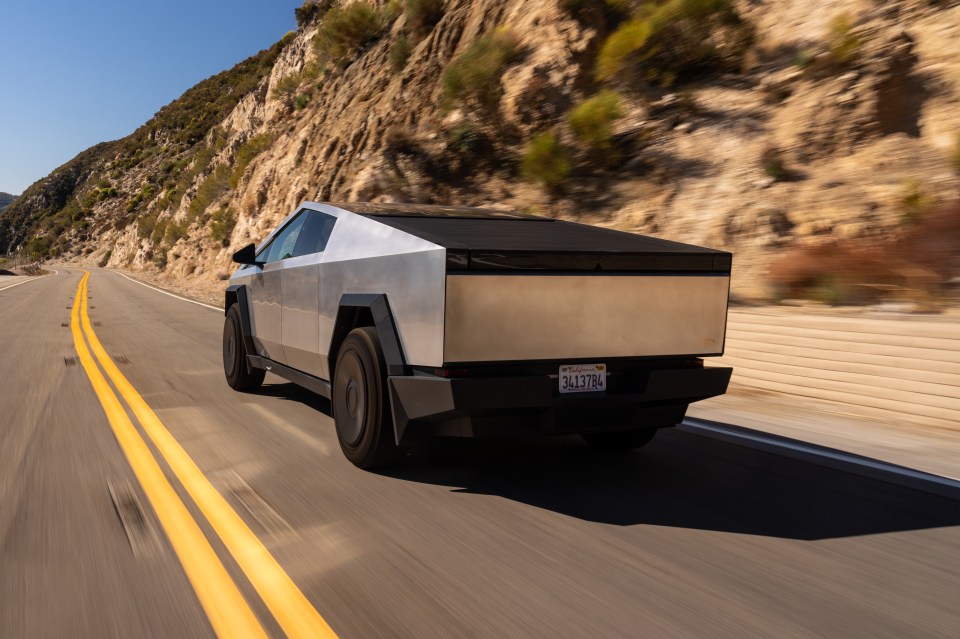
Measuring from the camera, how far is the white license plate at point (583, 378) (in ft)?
13.7

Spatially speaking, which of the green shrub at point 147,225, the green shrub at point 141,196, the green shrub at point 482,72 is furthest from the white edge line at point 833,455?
the green shrub at point 141,196

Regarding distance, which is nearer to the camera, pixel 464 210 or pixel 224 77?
pixel 464 210

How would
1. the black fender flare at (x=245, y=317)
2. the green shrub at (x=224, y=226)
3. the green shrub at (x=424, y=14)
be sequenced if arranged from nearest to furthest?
the black fender flare at (x=245, y=317), the green shrub at (x=424, y=14), the green shrub at (x=224, y=226)

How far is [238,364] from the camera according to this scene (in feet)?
24.9

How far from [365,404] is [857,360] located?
4651 millimetres

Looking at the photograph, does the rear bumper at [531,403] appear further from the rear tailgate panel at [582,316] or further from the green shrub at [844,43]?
the green shrub at [844,43]

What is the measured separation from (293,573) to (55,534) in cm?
132

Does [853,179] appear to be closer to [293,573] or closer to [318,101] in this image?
[293,573]

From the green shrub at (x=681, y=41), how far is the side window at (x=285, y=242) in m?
13.0

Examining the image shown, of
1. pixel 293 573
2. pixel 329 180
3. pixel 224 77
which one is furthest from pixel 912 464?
pixel 224 77

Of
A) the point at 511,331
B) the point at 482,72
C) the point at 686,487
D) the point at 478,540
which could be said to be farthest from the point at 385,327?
the point at 482,72

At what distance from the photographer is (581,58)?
19.5 meters

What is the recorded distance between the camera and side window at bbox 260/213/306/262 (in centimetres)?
646

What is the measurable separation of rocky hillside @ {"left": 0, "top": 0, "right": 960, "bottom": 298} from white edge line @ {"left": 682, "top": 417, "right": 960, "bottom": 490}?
4.31 metres
